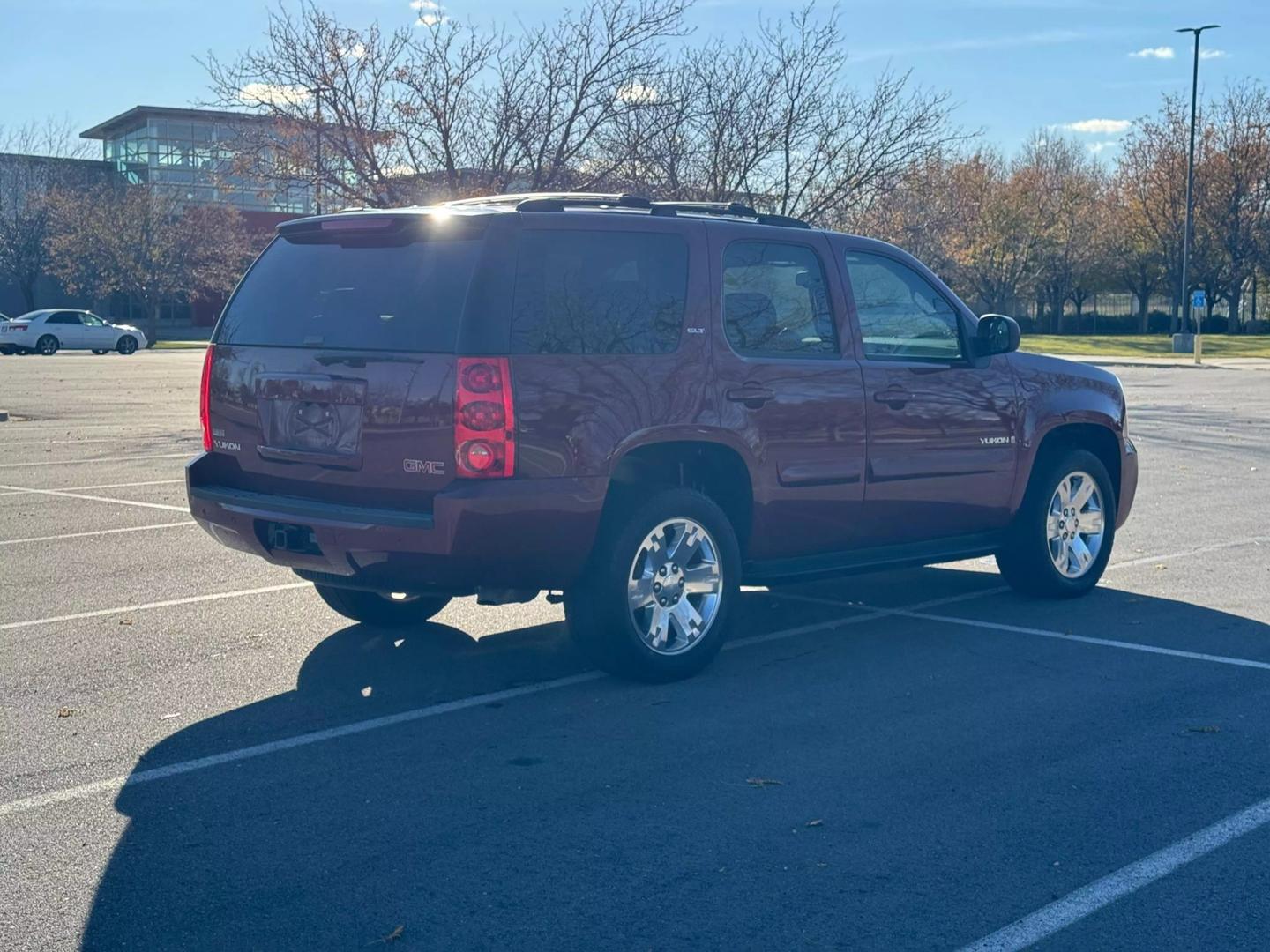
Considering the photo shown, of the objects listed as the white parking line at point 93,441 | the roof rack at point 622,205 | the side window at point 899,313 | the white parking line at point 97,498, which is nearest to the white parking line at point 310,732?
the side window at point 899,313

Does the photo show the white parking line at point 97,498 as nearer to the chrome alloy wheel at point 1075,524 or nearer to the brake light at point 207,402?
the brake light at point 207,402

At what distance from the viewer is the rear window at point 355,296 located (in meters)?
6.04

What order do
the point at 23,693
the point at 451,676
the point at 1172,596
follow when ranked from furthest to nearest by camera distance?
the point at 1172,596, the point at 451,676, the point at 23,693

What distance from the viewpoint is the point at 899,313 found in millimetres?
7645

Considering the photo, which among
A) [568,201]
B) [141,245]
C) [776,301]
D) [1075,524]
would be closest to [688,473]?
[776,301]

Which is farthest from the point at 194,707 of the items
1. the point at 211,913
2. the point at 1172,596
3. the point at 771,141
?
the point at 771,141

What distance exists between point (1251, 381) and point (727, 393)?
108ft

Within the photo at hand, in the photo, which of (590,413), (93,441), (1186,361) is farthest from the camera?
(1186,361)

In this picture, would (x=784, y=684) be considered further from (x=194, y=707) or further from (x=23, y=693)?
(x=23, y=693)

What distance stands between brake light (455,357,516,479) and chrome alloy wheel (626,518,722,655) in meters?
0.83

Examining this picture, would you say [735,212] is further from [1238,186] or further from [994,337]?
[1238,186]

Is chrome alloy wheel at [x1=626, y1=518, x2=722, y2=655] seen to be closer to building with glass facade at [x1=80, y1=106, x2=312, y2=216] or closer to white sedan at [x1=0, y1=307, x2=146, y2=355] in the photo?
white sedan at [x1=0, y1=307, x2=146, y2=355]

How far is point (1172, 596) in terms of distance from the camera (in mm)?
8578

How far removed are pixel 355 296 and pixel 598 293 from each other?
1025mm
